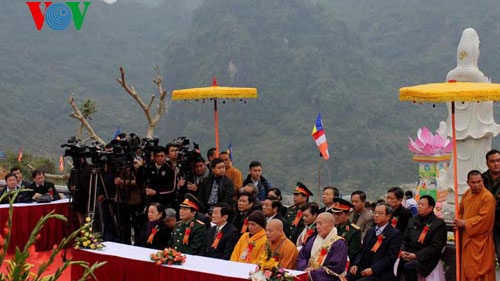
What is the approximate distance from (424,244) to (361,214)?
0.74m

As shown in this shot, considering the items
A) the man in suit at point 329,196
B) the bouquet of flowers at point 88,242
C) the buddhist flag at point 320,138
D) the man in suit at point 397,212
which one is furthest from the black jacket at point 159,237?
the buddhist flag at point 320,138

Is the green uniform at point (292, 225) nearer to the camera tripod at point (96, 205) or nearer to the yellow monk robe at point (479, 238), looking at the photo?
the yellow monk robe at point (479, 238)

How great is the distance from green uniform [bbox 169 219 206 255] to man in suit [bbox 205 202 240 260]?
126 mm

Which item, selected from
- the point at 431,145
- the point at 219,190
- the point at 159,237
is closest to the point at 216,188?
the point at 219,190

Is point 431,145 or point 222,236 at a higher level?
point 431,145

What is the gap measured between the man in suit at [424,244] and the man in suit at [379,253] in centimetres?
14

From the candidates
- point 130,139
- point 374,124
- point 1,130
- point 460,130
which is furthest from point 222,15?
point 130,139

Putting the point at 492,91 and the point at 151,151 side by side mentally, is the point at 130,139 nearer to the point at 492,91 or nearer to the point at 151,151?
the point at 151,151

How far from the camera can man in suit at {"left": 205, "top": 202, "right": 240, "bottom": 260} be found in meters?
6.33

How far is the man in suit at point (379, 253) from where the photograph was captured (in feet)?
19.7

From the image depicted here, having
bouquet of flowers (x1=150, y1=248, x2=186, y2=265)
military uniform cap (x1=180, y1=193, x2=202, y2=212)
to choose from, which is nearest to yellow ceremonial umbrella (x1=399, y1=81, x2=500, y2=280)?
military uniform cap (x1=180, y1=193, x2=202, y2=212)

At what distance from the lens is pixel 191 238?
656 centimetres

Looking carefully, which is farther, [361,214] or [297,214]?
[297,214]

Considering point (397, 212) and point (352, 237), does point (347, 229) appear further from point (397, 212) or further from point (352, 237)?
point (397, 212)
